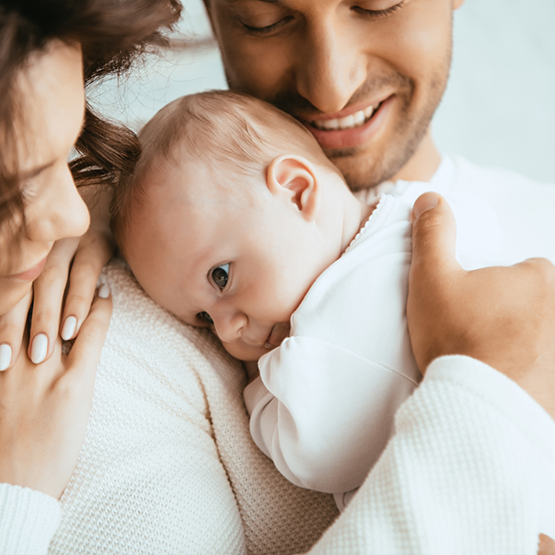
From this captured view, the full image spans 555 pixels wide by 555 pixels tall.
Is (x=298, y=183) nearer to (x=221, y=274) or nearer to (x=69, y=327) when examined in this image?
(x=221, y=274)

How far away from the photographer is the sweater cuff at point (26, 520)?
2.73ft

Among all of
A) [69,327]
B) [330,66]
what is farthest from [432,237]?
[69,327]

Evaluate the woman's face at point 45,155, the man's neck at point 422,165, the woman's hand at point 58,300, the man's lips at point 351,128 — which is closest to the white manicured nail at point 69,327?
the woman's hand at point 58,300

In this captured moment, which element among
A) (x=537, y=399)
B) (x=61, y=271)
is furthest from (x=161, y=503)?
(x=537, y=399)

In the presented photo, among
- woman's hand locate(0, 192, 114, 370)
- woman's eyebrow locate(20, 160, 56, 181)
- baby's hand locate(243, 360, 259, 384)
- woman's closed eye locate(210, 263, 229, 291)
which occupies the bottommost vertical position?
baby's hand locate(243, 360, 259, 384)

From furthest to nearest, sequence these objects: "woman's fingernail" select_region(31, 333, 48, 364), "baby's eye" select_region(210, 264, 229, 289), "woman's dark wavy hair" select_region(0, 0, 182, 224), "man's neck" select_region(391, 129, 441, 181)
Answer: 1. "man's neck" select_region(391, 129, 441, 181)
2. "baby's eye" select_region(210, 264, 229, 289)
3. "woman's fingernail" select_region(31, 333, 48, 364)
4. "woman's dark wavy hair" select_region(0, 0, 182, 224)

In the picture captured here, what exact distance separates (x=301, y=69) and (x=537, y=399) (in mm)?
1003

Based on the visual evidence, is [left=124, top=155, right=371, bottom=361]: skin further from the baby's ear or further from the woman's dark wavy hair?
the woman's dark wavy hair

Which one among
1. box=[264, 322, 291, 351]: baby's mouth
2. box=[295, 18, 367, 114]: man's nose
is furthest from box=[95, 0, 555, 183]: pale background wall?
box=[264, 322, 291, 351]: baby's mouth

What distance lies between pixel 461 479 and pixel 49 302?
83 centimetres

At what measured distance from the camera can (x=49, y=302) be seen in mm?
1036

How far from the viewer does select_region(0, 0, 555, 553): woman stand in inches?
28.1

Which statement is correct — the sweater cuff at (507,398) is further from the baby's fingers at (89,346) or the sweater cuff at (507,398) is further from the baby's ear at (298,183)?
the baby's fingers at (89,346)

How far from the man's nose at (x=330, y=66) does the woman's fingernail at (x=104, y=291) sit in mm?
729
